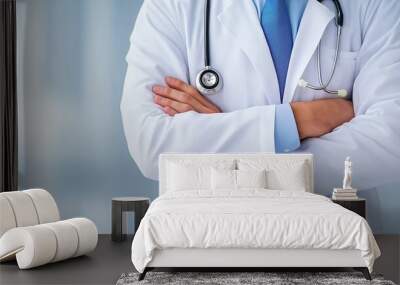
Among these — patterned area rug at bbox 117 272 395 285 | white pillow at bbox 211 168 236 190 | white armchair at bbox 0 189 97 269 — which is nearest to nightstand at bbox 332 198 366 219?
white pillow at bbox 211 168 236 190

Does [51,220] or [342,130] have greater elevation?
[342,130]

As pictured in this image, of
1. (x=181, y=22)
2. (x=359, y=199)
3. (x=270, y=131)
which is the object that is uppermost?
(x=181, y=22)

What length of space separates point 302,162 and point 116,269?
175 cm

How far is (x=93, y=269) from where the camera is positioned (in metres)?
4.34

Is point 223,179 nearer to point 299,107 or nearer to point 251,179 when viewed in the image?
point 251,179

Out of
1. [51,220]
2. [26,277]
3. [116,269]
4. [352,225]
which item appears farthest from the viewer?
[51,220]

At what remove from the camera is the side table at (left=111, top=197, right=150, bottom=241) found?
5.36 meters

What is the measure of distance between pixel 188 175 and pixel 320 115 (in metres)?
1.18

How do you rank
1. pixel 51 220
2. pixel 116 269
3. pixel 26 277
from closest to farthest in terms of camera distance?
pixel 26 277 → pixel 116 269 → pixel 51 220

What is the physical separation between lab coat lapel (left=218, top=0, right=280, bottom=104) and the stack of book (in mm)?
848

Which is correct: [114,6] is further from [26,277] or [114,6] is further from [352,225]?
[352,225]

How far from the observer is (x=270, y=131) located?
17.8ft

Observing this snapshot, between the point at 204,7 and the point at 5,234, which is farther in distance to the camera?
the point at 204,7

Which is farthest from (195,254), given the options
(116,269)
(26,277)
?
(26,277)
